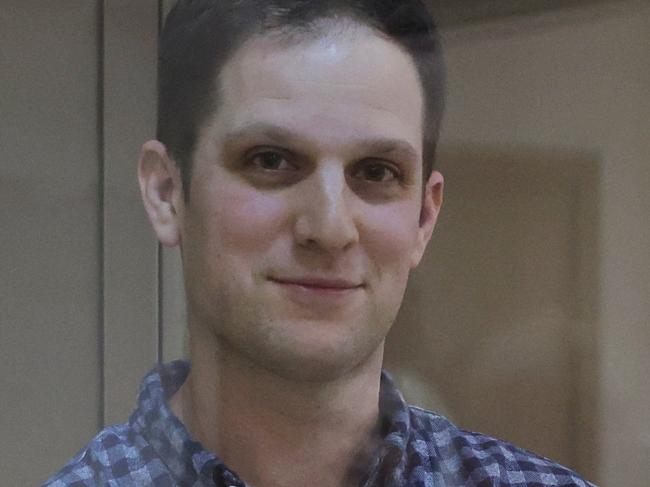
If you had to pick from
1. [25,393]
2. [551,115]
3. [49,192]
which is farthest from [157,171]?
[551,115]

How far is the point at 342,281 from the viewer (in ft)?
2.17

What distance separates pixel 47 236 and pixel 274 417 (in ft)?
0.74

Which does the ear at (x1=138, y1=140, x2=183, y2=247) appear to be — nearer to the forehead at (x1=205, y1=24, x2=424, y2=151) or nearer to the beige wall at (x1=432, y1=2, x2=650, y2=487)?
the forehead at (x1=205, y1=24, x2=424, y2=151)

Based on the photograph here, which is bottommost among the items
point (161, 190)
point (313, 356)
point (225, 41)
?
point (313, 356)

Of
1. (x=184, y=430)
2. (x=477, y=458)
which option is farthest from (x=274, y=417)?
(x=477, y=458)

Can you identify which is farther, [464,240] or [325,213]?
[464,240]

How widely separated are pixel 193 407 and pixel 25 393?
0.45 ft

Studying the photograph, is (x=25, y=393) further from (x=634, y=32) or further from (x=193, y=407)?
(x=634, y=32)

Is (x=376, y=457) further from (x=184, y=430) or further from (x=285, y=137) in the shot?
(x=285, y=137)

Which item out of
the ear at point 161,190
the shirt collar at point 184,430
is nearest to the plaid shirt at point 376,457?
the shirt collar at point 184,430

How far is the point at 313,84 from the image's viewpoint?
656 mm

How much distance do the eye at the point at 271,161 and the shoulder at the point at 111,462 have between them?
22 centimetres

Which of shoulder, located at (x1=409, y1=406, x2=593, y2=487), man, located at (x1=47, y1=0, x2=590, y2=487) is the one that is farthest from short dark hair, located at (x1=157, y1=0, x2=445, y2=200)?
shoulder, located at (x1=409, y1=406, x2=593, y2=487)

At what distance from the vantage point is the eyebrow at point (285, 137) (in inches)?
25.8
